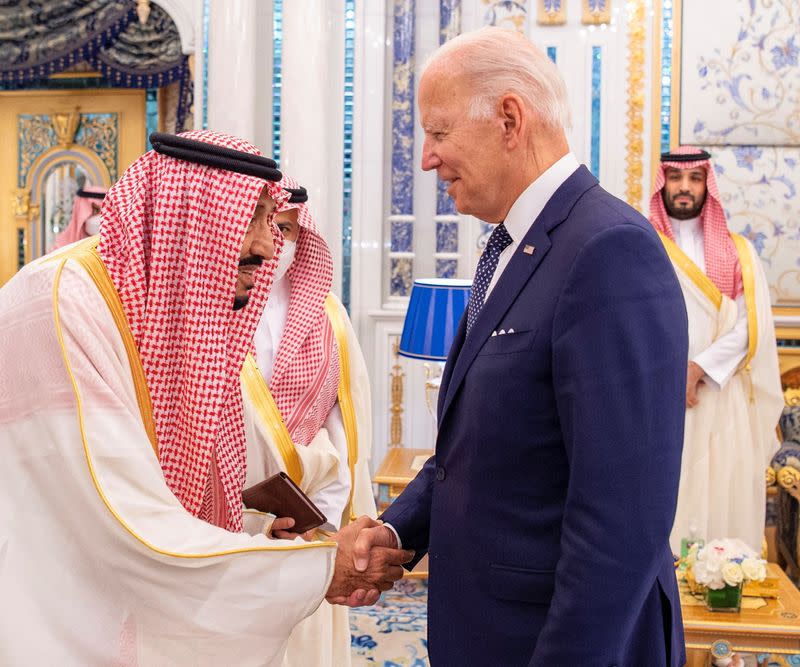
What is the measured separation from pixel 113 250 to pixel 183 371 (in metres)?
0.26

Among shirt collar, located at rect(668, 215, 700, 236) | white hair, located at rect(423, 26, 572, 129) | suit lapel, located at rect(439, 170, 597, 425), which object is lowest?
suit lapel, located at rect(439, 170, 597, 425)

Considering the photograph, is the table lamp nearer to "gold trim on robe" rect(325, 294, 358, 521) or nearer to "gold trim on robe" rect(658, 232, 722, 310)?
"gold trim on robe" rect(325, 294, 358, 521)

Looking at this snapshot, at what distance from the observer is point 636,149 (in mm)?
5008

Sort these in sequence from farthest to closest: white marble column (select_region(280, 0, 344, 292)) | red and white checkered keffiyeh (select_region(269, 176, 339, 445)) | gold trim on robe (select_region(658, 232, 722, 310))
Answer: white marble column (select_region(280, 0, 344, 292))
gold trim on robe (select_region(658, 232, 722, 310))
red and white checkered keffiyeh (select_region(269, 176, 339, 445))

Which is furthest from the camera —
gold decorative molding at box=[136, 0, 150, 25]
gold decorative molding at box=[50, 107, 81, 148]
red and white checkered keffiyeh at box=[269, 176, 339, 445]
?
gold decorative molding at box=[50, 107, 81, 148]

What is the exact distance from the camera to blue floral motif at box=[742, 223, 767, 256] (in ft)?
16.6

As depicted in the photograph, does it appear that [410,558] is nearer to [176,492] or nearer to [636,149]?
[176,492]

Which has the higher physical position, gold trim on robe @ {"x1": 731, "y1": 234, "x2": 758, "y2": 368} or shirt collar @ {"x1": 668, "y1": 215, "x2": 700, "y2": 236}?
shirt collar @ {"x1": 668, "y1": 215, "x2": 700, "y2": 236}

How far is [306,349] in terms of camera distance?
9.60 feet

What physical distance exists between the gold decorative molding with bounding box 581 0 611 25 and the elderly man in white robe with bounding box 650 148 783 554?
93 centimetres

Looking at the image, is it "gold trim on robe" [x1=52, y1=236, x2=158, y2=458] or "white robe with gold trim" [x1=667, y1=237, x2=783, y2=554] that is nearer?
"gold trim on robe" [x1=52, y1=236, x2=158, y2=458]

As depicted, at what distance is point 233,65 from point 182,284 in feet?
11.6

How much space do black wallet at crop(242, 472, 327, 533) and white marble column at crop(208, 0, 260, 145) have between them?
3144mm

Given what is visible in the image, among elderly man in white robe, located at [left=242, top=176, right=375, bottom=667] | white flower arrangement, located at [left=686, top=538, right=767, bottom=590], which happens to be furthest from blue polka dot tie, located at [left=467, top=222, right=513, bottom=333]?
white flower arrangement, located at [left=686, top=538, right=767, bottom=590]
